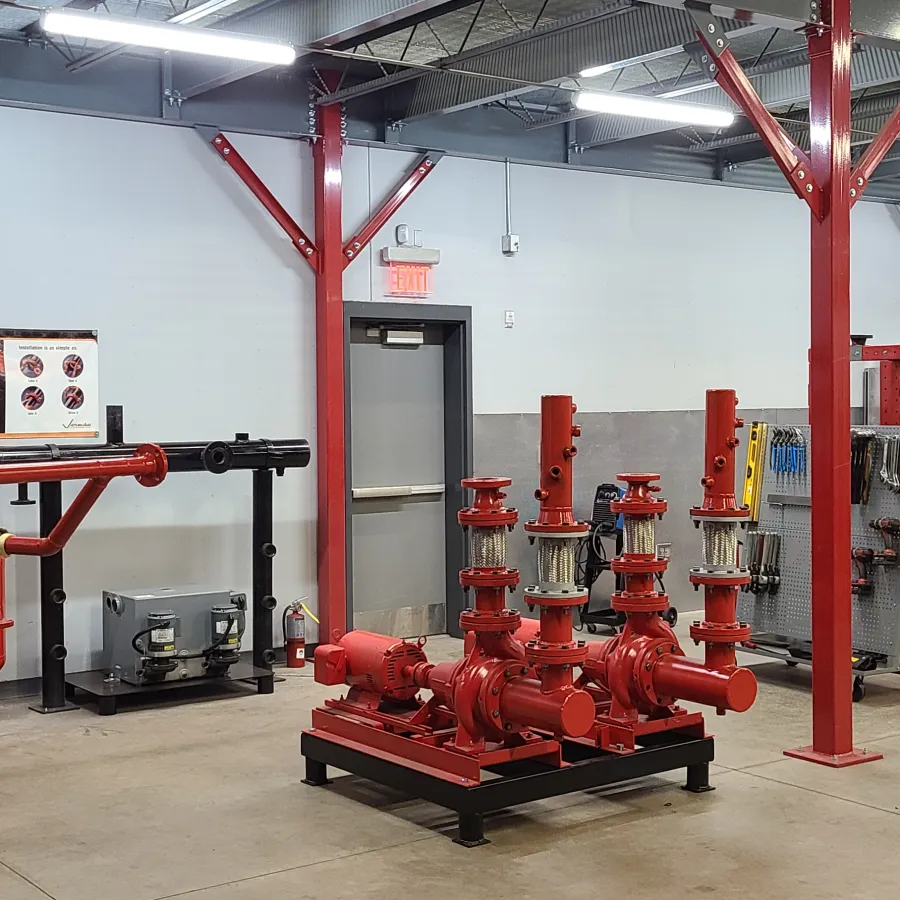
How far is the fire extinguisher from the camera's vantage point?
834 centimetres

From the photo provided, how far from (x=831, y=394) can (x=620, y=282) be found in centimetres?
436

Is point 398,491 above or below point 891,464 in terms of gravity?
below

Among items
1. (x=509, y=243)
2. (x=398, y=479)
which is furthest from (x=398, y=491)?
(x=509, y=243)

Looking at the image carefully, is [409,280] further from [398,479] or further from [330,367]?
A: [398,479]

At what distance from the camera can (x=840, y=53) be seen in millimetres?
5980

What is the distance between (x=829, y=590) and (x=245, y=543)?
3911 millimetres

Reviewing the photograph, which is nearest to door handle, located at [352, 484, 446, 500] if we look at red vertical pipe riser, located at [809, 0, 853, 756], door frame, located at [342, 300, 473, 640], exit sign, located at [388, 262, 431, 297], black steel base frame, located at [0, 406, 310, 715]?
door frame, located at [342, 300, 473, 640]

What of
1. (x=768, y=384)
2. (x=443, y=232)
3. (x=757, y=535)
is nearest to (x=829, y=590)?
(x=757, y=535)

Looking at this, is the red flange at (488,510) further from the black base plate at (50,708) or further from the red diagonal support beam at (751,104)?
the black base plate at (50,708)

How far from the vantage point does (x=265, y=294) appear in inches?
332

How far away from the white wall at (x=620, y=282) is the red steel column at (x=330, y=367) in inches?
11.1

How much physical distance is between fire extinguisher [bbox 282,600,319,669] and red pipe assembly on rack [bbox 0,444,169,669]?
3.90m

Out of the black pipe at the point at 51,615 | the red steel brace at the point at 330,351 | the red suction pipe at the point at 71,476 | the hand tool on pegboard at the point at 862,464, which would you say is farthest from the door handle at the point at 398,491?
the red suction pipe at the point at 71,476

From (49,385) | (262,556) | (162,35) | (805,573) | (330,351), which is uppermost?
(162,35)
